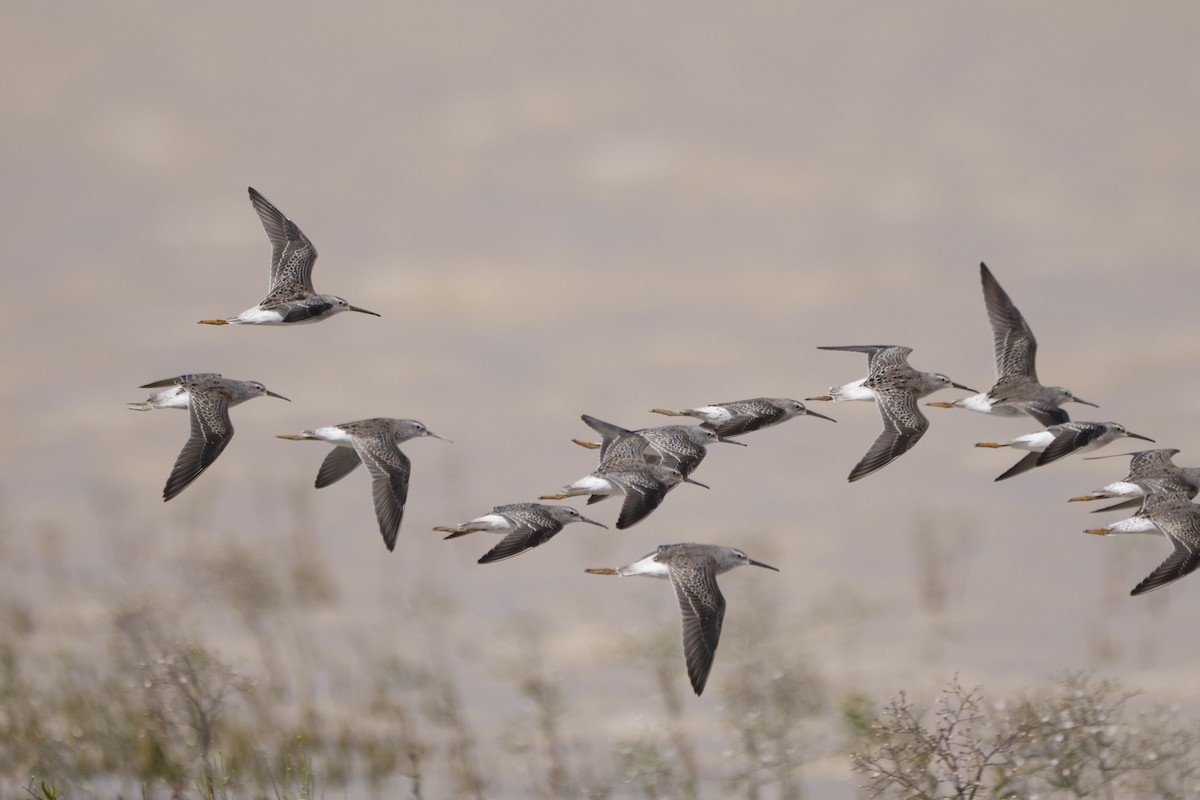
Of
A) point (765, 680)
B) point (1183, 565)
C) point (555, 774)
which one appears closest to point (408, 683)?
point (555, 774)

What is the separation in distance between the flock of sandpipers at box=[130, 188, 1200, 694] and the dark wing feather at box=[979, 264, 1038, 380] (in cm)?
2

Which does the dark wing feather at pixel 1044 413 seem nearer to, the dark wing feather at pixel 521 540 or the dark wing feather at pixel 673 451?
the dark wing feather at pixel 673 451

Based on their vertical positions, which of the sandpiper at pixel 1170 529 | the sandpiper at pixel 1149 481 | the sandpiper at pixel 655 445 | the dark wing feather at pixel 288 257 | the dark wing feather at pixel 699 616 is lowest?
the dark wing feather at pixel 699 616

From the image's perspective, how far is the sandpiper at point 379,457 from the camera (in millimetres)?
20016

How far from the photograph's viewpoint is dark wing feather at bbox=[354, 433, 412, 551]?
19.6 metres

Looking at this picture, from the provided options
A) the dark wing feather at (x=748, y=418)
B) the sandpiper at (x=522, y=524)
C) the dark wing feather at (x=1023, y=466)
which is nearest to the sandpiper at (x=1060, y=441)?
the dark wing feather at (x=1023, y=466)

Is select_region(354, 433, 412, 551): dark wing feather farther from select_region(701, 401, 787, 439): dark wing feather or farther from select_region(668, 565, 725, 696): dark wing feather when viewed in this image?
select_region(701, 401, 787, 439): dark wing feather

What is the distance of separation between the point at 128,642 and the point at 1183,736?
2607 cm

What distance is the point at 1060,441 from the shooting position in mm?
23094

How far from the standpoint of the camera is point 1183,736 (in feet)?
88.6

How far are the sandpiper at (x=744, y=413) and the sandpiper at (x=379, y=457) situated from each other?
4633 millimetres

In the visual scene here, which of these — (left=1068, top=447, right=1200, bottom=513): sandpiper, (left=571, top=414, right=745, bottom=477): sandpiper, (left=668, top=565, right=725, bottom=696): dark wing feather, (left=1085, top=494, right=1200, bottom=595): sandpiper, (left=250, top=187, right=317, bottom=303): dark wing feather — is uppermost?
(left=250, top=187, right=317, bottom=303): dark wing feather

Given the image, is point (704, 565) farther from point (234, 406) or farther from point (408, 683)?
point (408, 683)

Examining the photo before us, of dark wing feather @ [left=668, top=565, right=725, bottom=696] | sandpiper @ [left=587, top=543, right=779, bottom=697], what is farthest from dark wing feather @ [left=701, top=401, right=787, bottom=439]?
dark wing feather @ [left=668, top=565, right=725, bottom=696]
